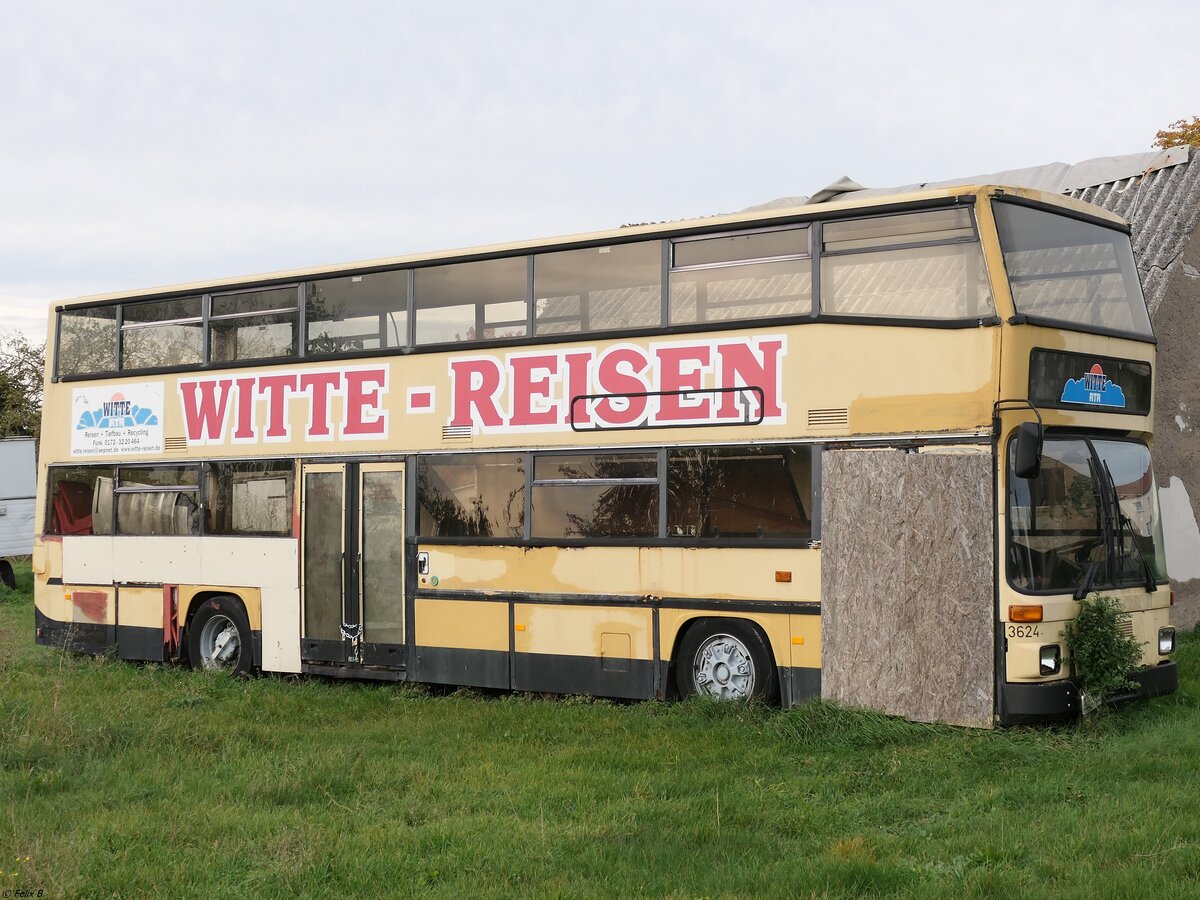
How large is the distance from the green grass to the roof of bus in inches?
149

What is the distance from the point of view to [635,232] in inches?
465

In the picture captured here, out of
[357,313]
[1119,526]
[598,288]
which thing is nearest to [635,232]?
[598,288]

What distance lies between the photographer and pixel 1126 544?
10.4m

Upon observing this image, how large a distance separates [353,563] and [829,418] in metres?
5.16

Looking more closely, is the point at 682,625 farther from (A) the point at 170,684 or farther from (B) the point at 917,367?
(A) the point at 170,684

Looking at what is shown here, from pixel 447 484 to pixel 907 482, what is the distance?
4507 millimetres

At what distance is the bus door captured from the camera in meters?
13.2

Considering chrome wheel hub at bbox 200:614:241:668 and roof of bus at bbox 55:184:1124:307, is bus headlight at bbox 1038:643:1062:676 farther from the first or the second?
chrome wheel hub at bbox 200:614:241:668

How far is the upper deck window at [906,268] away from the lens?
32.8 feet

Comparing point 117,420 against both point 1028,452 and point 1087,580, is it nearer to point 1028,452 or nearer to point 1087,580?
point 1028,452

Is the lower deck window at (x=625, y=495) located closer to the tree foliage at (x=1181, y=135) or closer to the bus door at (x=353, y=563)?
the bus door at (x=353, y=563)

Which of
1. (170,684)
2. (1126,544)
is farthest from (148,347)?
(1126,544)

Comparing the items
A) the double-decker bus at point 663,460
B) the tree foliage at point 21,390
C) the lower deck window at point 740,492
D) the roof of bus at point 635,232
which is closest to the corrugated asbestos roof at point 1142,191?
the roof of bus at point 635,232

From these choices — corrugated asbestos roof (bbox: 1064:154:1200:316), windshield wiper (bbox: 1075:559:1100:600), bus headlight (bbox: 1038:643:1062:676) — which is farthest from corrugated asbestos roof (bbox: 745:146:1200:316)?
bus headlight (bbox: 1038:643:1062:676)
